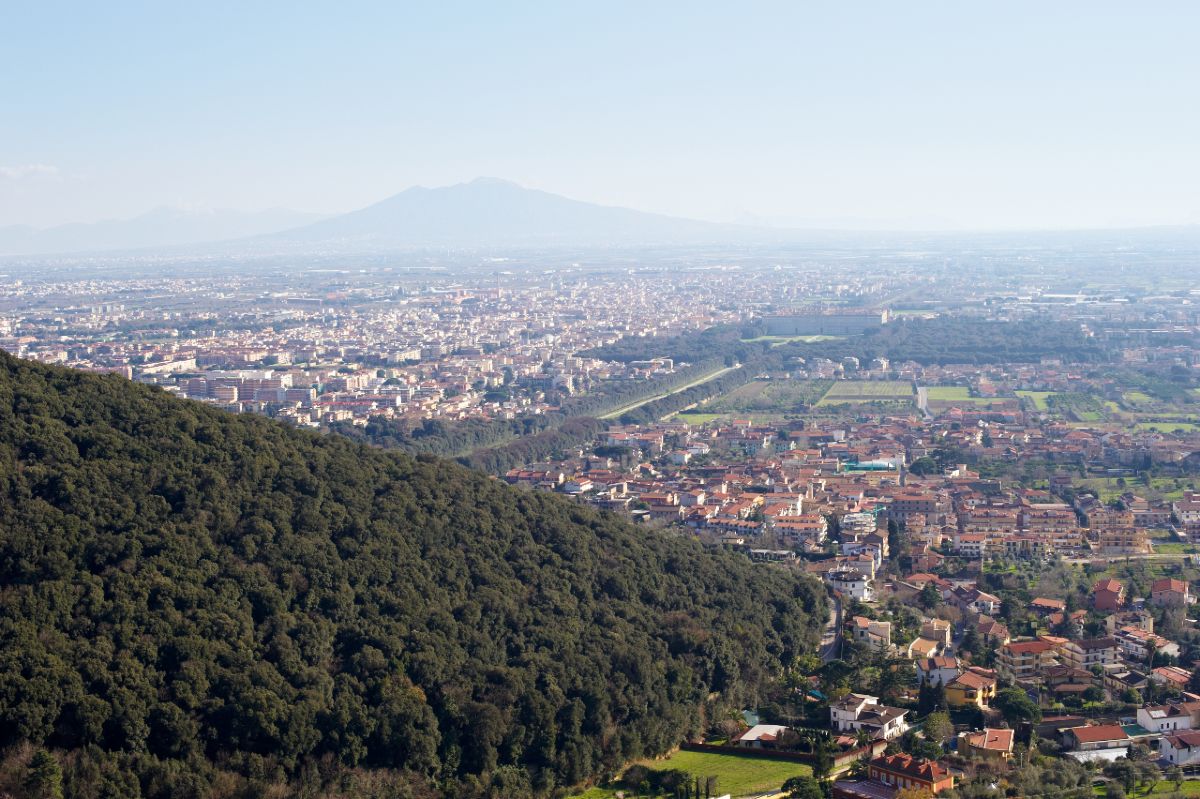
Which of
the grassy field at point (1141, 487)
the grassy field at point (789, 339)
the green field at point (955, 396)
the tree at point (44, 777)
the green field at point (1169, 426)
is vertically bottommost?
the green field at point (955, 396)

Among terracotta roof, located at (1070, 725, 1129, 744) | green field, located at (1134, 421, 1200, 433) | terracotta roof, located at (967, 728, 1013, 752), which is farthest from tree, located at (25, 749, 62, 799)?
green field, located at (1134, 421, 1200, 433)

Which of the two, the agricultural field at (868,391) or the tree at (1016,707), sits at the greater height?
the tree at (1016,707)

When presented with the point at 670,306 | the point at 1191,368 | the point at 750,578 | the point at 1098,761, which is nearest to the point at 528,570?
the point at 750,578

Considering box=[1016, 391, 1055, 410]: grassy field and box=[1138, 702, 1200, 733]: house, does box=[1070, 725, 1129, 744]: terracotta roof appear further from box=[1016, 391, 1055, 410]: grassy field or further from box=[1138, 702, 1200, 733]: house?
box=[1016, 391, 1055, 410]: grassy field

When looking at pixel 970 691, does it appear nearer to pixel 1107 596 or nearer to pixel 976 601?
pixel 976 601

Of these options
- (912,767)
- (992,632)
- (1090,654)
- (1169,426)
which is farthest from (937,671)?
(1169,426)

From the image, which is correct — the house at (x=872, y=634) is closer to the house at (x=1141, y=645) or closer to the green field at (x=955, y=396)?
the house at (x=1141, y=645)

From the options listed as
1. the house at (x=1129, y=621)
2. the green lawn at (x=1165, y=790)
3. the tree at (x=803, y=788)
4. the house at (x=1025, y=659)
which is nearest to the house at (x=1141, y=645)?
the house at (x=1129, y=621)
